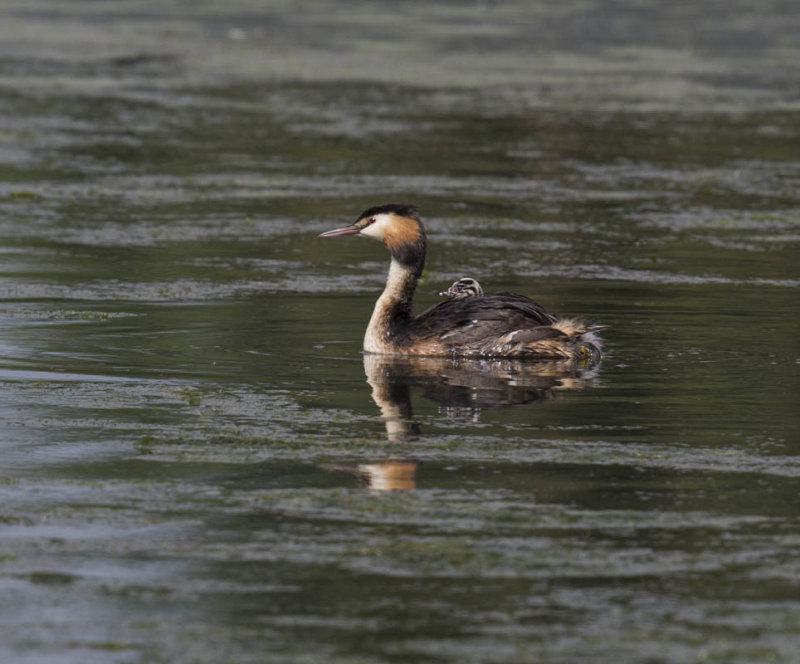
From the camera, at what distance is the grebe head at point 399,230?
11672mm

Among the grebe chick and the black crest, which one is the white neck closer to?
the black crest

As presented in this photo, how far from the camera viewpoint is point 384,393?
9.80m

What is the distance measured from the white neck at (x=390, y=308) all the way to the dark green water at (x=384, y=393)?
0.23 m

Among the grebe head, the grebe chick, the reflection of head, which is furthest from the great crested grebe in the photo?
the reflection of head

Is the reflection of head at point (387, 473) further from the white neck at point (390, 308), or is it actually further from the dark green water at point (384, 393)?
the white neck at point (390, 308)

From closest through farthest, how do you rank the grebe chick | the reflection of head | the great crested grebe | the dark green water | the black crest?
the dark green water → the reflection of head → the great crested grebe → the black crest → the grebe chick

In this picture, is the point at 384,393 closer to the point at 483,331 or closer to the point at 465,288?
the point at 483,331

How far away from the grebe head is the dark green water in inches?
24.1

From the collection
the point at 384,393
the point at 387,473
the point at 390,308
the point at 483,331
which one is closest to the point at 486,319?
the point at 483,331

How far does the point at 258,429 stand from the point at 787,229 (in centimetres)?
917

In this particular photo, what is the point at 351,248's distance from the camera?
16.2 metres

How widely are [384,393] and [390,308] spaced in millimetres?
1658

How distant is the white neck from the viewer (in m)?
11.1

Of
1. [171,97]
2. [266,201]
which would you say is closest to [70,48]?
[171,97]
